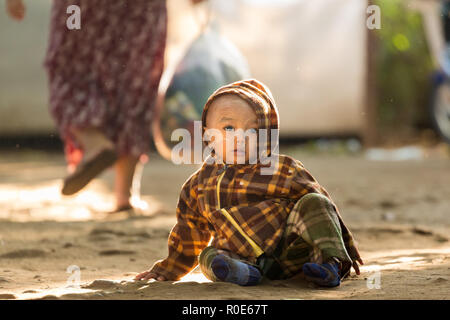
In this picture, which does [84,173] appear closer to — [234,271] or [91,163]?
[91,163]

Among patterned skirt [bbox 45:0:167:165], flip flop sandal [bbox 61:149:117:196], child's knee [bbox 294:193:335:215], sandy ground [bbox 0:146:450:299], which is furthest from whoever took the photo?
patterned skirt [bbox 45:0:167:165]

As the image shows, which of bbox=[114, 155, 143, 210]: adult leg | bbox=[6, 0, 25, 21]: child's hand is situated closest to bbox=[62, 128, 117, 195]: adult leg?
bbox=[114, 155, 143, 210]: adult leg

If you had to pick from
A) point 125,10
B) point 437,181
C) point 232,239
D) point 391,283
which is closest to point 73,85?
point 125,10

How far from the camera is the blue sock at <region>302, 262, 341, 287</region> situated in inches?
83.9

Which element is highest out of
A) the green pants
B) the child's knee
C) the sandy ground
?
the child's knee

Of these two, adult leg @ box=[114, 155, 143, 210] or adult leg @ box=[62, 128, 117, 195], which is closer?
adult leg @ box=[62, 128, 117, 195]

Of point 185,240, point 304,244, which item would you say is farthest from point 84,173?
point 304,244

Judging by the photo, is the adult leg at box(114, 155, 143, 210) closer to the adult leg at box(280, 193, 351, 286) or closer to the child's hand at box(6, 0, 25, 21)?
the child's hand at box(6, 0, 25, 21)

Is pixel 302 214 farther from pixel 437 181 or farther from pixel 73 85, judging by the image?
pixel 437 181

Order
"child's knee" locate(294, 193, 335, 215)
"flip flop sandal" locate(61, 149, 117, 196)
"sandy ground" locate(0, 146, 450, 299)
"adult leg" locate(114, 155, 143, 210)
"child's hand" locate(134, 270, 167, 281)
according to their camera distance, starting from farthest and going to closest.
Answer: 1. "adult leg" locate(114, 155, 143, 210)
2. "flip flop sandal" locate(61, 149, 117, 196)
3. "child's hand" locate(134, 270, 167, 281)
4. "child's knee" locate(294, 193, 335, 215)
5. "sandy ground" locate(0, 146, 450, 299)

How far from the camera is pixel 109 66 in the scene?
3980 mm

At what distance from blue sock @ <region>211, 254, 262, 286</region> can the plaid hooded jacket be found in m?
0.07

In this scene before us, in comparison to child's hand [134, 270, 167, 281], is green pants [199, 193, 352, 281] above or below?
above

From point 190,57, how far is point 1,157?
470cm
